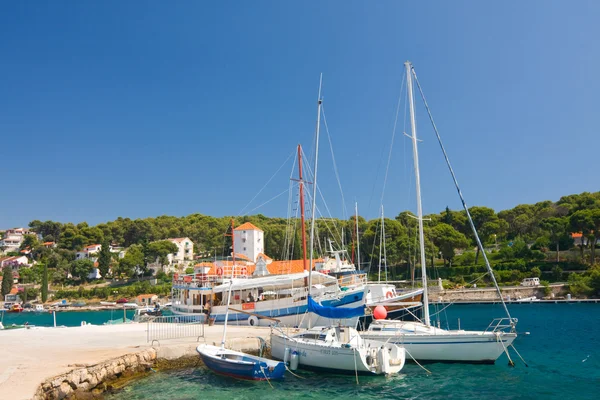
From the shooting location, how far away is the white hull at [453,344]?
17.4 m

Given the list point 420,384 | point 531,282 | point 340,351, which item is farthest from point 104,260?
point 420,384

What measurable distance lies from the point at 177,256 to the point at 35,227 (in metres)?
79.8

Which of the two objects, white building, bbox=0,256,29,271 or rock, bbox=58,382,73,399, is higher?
white building, bbox=0,256,29,271

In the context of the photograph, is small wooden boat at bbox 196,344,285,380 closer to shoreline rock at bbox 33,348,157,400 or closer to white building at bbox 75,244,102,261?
shoreline rock at bbox 33,348,157,400

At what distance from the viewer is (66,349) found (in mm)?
18297

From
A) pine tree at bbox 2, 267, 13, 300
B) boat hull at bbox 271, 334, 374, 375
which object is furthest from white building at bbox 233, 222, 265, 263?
boat hull at bbox 271, 334, 374, 375

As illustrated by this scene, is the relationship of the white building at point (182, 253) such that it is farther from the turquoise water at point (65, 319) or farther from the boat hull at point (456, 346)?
the boat hull at point (456, 346)

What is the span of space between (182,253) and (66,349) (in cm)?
8553

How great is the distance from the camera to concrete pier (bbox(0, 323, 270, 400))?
12.7 m

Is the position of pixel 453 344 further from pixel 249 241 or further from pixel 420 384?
pixel 249 241

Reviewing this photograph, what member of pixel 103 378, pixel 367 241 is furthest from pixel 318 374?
Answer: pixel 367 241

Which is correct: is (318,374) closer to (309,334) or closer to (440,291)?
(309,334)

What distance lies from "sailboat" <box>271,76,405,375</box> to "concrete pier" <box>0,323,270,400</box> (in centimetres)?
331

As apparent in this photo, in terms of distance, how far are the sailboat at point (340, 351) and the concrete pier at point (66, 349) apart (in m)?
3.31
